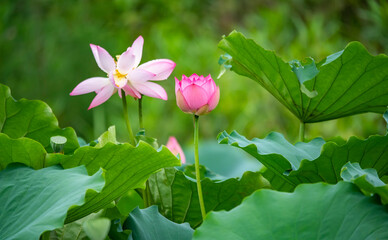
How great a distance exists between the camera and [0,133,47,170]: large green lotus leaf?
1.94 feet

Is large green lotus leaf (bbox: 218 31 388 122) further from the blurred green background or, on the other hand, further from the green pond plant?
the blurred green background

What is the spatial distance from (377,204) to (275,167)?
16 cm

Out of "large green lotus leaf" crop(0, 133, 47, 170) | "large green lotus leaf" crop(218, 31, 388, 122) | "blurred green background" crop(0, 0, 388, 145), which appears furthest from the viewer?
"blurred green background" crop(0, 0, 388, 145)

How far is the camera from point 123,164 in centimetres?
58

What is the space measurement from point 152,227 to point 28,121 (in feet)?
0.79

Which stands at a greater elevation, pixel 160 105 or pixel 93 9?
pixel 93 9

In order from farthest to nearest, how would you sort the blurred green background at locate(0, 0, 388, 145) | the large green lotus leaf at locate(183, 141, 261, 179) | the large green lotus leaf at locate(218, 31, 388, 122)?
the blurred green background at locate(0, 0, 388, 145), the large green lotus leaf at locate(183, 141, 261, 179), the large green lotus leaf at locate(218, 31, 388, 122)

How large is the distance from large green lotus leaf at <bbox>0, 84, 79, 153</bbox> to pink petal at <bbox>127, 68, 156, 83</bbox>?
0.11 meters

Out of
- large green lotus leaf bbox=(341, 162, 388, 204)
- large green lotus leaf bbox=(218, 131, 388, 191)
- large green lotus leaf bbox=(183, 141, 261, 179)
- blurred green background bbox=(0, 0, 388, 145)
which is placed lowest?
blurred green background bbox=(0, 0, 388, 145)

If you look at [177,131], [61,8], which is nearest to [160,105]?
[177,131]

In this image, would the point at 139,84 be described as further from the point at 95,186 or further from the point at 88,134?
the point at 88,134

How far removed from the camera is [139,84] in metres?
0.69

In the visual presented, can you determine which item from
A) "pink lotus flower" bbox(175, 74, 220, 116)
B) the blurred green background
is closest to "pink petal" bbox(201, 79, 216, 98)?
"pink lotus flower" bbox(175, 74, 220, 116)

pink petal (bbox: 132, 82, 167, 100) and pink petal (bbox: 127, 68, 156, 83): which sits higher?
pink petal (bbox: 127, 68, 156, 83)
